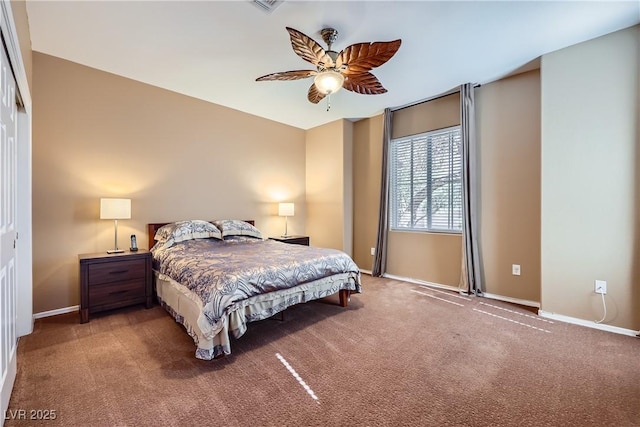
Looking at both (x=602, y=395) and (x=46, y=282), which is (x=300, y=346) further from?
(x=46, y=282)

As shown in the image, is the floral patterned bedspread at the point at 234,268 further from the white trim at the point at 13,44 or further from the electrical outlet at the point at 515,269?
the electrical outlet at the point at 515,269

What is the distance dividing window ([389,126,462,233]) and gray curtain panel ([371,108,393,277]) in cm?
15

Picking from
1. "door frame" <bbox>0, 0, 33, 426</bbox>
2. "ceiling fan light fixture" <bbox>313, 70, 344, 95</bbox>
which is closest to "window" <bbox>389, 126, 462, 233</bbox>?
"ceiling fan light fixture" <bbox>313, 70, 344, 95</bbox>

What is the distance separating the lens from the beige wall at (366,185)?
191 inches

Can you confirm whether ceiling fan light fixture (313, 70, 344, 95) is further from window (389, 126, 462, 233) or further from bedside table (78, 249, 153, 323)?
bedside table (78, 249, 153, 323)

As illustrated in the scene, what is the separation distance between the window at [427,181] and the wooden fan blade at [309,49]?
2.29 m

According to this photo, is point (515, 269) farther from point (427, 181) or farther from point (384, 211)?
point (384, 211)

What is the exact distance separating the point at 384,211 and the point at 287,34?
114 inches

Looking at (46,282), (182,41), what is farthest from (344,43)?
(46,282)

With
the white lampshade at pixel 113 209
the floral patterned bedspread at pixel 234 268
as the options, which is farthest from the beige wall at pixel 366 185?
the white lampshade at pixel 113 209

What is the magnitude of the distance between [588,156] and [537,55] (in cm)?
115

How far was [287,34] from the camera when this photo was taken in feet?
8.48

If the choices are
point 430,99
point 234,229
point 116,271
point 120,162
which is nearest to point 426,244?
point 430,99

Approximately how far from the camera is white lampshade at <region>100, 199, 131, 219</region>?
300 cm
